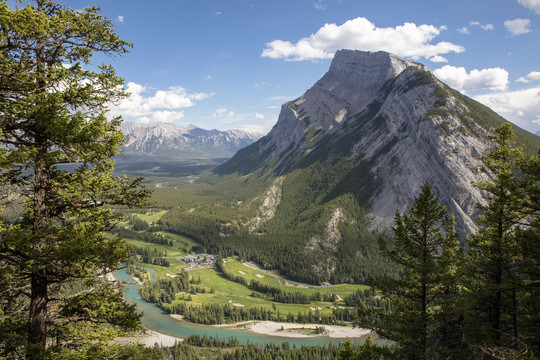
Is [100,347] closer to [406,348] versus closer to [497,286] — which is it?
[406,348]

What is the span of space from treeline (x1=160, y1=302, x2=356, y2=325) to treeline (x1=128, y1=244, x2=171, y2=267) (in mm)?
52546

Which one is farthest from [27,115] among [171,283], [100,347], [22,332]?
[171,283]

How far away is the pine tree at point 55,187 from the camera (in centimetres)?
1044

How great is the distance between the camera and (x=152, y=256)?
18625cm

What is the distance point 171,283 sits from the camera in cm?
14812

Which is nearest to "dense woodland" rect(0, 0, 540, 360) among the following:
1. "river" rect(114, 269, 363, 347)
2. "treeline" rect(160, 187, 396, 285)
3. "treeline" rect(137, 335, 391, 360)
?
"treeline" rect(137, 335, 391, 360)

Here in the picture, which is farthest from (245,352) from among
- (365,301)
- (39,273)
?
(39,273)

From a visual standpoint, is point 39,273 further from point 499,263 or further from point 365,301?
point 365,301

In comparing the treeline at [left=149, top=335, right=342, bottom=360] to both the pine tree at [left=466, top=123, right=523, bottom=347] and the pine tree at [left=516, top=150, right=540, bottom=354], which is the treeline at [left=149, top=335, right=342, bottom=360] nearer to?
the pine tree at [left=466, top=123, right=523, bottom=347]

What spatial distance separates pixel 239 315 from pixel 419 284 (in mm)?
116289

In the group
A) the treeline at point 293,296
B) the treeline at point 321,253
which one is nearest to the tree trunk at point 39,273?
the treeline at point 293,296

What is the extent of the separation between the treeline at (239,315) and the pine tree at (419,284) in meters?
106

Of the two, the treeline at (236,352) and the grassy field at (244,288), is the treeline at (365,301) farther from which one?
the treeline at (236,352)

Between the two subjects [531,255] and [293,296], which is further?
[293,296]
